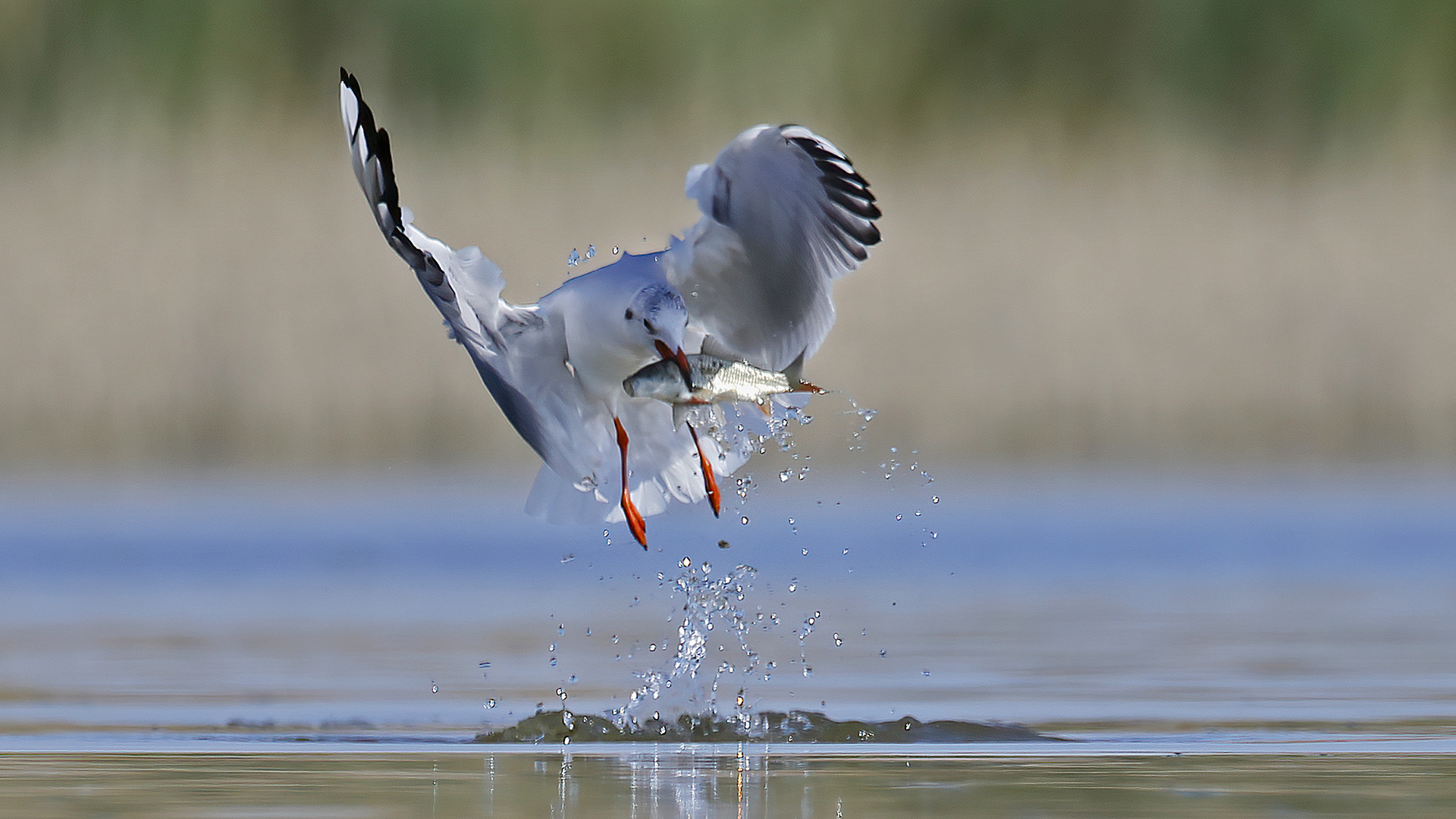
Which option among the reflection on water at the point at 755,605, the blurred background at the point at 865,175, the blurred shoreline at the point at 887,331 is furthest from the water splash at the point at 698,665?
the blurred shoreline at the point at 887,331

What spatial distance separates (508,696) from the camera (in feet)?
23.0

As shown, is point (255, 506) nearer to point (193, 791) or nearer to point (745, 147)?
point (745, 147)

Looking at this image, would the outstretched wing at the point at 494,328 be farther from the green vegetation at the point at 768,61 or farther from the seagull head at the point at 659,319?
the green vegetation at the point at 768,61

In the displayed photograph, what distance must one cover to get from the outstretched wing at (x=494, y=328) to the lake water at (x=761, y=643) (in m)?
0.67

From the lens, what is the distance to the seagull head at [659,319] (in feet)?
22.3

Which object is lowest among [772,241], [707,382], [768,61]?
[707,382]

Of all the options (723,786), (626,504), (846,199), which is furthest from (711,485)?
(723,786)

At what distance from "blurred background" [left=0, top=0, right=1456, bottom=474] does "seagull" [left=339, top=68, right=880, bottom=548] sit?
6103mm

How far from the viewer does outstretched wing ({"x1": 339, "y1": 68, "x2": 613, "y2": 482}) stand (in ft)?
21.4

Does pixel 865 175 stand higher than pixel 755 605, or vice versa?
pixel 865 175

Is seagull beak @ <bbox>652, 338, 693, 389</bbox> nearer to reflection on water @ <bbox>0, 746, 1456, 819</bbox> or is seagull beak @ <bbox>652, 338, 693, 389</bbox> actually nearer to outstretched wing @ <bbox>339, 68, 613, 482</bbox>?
outstretched wing @ <bbox>339, 68, 613, 482</bbox>

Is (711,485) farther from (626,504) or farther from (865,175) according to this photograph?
(865,175)

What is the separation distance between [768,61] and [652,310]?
33.4ft

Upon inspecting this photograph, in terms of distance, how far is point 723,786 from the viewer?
5.58 metres
